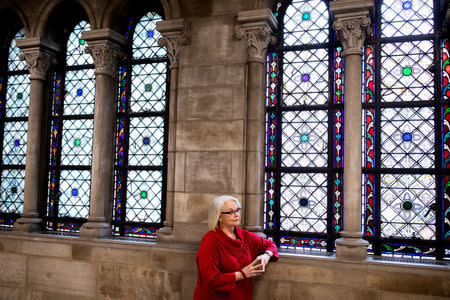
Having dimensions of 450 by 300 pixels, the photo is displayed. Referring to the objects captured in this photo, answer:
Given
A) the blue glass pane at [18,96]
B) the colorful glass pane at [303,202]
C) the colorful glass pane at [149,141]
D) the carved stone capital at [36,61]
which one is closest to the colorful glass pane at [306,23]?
the colorful glass pane at [303,202]

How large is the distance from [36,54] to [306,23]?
10.9 ft

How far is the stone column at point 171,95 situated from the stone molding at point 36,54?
1.69 metres

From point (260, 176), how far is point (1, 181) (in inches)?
143

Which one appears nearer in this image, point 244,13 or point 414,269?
point 414,269

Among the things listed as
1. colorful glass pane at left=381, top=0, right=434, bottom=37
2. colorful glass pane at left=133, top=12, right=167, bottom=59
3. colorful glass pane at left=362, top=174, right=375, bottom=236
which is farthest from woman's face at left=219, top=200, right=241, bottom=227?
colorful glass pane at left=133, top=12, right=167, bottom=59

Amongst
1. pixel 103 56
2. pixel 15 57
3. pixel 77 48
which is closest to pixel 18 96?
pixel 15 57

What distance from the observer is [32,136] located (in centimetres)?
566

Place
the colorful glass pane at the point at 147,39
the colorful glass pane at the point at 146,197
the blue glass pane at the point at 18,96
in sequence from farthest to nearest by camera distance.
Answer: the blue glass pane at the point at 18,96 < the colorful glass pane at the point at 147,39 < the colorful glass pane at the point at 146,197

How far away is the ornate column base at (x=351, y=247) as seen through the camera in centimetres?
421

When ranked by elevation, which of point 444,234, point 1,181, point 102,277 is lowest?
point 102,277

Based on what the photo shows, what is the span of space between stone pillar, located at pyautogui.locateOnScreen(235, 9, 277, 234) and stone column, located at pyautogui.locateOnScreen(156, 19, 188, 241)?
0.67m

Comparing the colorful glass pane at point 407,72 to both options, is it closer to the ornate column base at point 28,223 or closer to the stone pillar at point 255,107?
the stone pillar at point 255,107

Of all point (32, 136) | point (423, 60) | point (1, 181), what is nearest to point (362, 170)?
point (423, 60)

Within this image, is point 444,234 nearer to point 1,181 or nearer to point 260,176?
point 260,176
